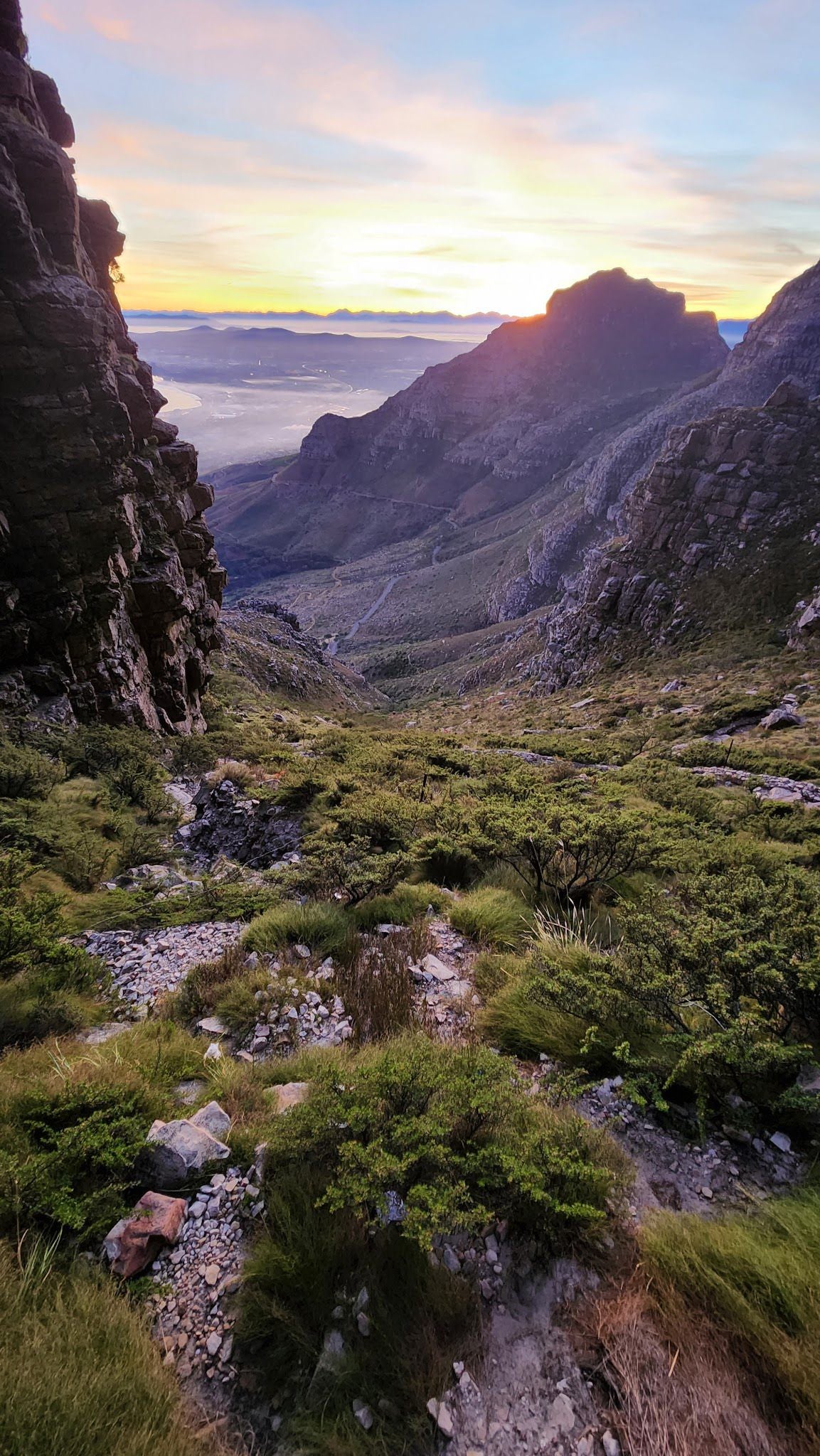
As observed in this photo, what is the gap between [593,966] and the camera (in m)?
4.85

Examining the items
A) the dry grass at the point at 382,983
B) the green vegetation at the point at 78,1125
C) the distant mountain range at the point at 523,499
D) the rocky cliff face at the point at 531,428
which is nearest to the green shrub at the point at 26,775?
the green vegetation at the point at 78,1125

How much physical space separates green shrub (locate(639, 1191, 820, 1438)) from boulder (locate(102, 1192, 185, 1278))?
2.37 m

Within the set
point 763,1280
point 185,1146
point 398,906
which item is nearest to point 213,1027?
point 185,1146

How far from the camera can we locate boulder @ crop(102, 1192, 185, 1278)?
2.88m

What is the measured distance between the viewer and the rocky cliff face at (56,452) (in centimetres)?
1672

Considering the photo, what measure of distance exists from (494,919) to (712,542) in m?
47.0

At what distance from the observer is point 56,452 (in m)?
17.6

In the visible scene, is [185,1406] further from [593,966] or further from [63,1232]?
[593,966]

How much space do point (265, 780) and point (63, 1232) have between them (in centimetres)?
967

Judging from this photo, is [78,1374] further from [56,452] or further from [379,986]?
[56,452]

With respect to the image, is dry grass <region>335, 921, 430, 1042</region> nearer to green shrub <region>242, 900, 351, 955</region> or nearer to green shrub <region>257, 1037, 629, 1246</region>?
green shrub <region>242, 900, 351, 955</region>

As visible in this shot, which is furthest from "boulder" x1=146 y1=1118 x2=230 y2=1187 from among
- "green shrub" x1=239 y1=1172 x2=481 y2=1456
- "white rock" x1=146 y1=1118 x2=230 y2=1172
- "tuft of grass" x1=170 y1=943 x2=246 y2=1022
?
"tuft of grass" x1=170 y1=943 x2=246 y2=1022

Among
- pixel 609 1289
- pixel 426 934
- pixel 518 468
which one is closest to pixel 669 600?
pixel 426 934

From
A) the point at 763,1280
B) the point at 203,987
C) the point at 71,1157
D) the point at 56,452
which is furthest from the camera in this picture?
the point at 56,452
